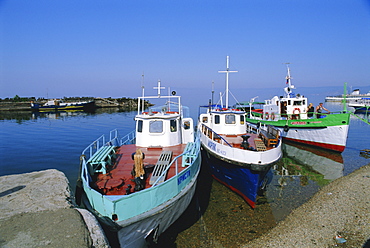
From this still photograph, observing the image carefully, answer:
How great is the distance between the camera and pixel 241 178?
38.3 ft

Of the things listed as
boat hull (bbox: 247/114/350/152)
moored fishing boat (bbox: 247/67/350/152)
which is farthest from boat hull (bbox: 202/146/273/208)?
boat hull (bbox: 247/114/350/152)

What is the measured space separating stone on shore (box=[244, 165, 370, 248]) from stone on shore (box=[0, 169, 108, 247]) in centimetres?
594

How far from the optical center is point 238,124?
55.4ft

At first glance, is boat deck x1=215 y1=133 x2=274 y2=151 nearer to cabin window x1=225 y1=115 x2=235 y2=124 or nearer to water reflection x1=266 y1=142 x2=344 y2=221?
cabin window x1=225 y1=115 x2=235 y2=124

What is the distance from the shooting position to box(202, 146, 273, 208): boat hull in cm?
1096

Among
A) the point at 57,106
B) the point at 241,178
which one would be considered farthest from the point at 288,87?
the point at 57,106

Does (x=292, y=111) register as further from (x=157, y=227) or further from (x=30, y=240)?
(x=30, y=240)

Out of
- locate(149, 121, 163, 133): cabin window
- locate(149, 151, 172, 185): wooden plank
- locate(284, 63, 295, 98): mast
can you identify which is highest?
locate(284, 63, 295, 98): mast

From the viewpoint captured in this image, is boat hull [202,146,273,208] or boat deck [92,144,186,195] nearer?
boat deck [92,144,186,195]

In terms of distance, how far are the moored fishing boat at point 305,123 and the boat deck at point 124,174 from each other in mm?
17769

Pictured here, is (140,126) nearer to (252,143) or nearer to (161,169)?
(161,169)

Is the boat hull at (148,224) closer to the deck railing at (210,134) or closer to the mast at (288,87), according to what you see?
the deck railing at (210,134)

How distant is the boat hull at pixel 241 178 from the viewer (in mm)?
10961

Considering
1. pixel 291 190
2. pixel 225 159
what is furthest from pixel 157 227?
pixel 291 190
